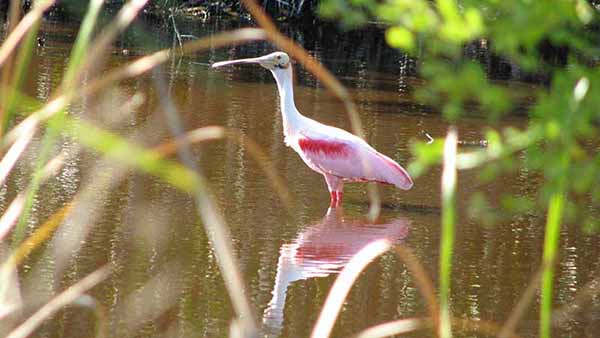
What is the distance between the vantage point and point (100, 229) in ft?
22.9

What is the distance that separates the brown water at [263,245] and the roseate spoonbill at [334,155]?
0.16m

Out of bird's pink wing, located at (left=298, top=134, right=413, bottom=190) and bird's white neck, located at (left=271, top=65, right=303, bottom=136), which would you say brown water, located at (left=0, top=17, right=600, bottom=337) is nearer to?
bird's pink wing, located at (left=298, top=134, right=413, bottom=190)

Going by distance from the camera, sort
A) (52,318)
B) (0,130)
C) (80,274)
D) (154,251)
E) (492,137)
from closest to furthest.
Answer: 1. (492,137)
2. (0,130)
3. (52,318)
4. (80,274)
5. (154,251)

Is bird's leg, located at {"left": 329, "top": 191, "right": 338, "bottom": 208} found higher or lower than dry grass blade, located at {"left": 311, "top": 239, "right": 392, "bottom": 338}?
lower

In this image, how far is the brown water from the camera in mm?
5527

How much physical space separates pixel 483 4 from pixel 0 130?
94 cm

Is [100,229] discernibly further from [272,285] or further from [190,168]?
[190,168]

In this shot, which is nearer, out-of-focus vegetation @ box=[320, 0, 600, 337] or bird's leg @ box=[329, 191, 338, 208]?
out-of-focus vegetation @ box=[320, 0, 600, 337]

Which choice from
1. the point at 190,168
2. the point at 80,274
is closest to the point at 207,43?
the point at 190,168

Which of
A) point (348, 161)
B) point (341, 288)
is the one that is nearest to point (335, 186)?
point (348, 161)

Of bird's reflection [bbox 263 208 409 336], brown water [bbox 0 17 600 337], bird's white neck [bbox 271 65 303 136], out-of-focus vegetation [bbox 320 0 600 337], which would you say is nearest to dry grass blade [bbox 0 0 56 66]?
out-of-focus vegetation [bbox 320 0 600 337]

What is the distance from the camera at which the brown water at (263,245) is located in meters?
5.53

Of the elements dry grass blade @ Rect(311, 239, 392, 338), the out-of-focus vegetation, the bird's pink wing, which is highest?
the out-of-focus vegetation

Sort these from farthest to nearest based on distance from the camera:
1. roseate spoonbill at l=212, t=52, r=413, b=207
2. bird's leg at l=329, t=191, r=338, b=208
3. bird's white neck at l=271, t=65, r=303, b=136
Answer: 1. bird's white neck at l=271, t=65, r=303, b=136
2. roseate spoonbill at l=212, t=52, r=413, b=207
3. bird's leg at l=329, t=191, r=338, b=208
